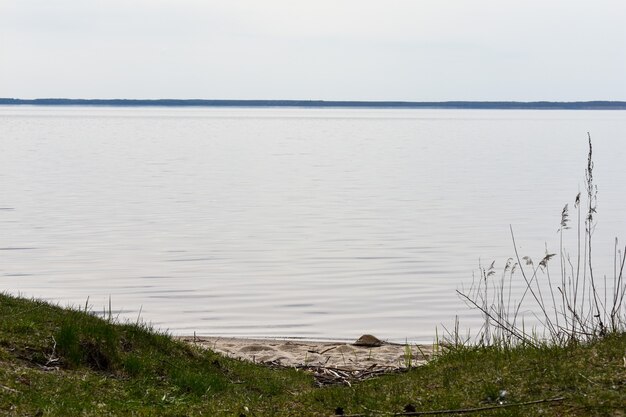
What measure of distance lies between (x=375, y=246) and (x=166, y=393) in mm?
21784

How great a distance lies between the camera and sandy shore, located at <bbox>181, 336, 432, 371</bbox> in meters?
15.3

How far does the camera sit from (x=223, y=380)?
480 inches

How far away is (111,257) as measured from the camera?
29.5 meters

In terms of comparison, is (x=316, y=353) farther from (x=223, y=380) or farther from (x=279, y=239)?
(x=279, y=239)

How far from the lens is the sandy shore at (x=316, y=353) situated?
15320mm

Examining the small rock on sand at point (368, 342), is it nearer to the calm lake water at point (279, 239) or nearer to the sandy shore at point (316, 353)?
the sandy shore at point (316, 353)

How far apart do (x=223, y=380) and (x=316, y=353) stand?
483cm

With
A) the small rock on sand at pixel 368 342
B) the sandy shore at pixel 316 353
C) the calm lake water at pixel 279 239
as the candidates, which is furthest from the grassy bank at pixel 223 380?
the calm lake water at pixel 279 239

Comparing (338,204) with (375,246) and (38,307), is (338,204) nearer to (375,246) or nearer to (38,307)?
(375,246)

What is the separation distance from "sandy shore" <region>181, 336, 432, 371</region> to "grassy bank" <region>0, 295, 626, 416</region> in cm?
191

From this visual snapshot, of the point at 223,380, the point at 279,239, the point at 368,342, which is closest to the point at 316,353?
the point at 368,342

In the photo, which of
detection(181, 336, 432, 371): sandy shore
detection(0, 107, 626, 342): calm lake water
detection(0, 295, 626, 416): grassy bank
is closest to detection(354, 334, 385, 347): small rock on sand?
detection(181, 336, 432, 371): sandy shore

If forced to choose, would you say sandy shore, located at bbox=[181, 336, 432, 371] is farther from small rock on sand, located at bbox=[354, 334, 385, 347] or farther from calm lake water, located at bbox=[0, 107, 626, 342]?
calm lake water, located at bbox=[0, 107, 626, 342]

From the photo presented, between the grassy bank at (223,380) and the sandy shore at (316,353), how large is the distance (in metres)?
1.91
